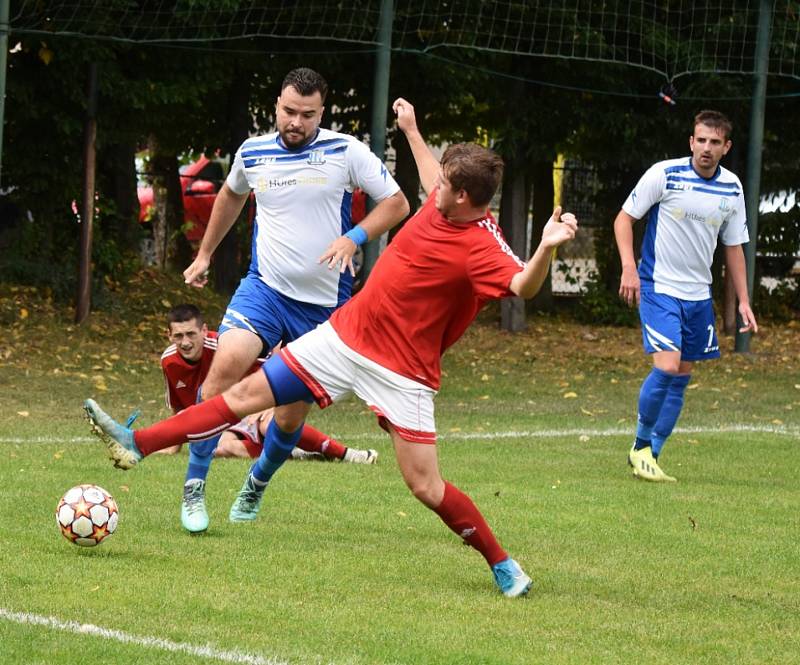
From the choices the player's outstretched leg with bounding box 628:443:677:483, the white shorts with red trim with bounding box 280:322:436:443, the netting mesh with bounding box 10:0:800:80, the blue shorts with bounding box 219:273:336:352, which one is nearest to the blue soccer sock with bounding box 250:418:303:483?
the blue shorts with bounding box 219:273:336:352

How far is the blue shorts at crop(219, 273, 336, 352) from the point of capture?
7.75 metres

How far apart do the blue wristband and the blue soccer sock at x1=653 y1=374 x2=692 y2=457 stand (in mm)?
3532

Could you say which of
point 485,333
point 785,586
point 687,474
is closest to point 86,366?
point 485,333

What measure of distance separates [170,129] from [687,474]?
11.5m

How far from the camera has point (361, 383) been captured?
636cm

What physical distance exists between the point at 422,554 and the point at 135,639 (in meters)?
2.13

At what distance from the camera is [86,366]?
614 inches

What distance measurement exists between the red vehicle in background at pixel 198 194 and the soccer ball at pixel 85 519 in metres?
Result: 17.6

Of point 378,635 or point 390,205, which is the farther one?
point 390,205

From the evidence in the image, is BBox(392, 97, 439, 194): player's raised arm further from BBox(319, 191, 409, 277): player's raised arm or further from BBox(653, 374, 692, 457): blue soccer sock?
BBox(653, 374, 692, 457): blue soccer sock

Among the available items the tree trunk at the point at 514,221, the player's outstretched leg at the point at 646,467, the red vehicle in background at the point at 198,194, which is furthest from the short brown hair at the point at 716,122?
the red vehicle in background at the point at 198,194

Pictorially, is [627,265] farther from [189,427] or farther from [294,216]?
[189,427]

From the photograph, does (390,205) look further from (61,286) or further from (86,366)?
(61,286)

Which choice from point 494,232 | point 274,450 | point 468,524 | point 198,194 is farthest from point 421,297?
point 198,194
